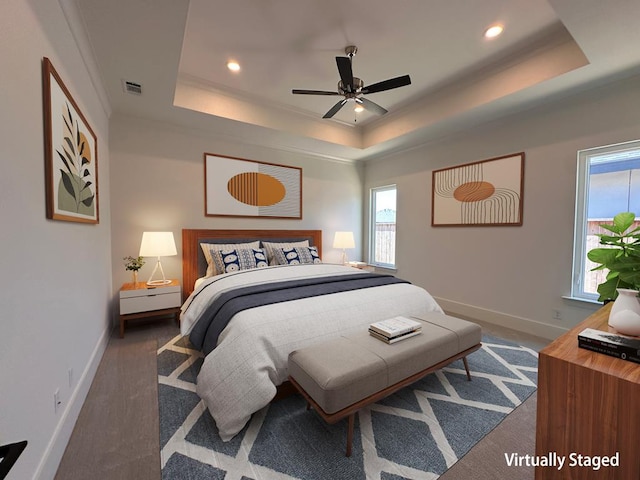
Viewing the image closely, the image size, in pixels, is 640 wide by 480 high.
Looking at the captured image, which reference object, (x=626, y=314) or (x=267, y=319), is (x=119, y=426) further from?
(x=626, y=314)

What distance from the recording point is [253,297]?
7.00 ft

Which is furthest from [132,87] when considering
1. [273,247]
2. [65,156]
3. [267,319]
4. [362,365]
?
[362,365]

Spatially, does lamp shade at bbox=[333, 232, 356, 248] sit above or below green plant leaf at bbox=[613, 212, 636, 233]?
below

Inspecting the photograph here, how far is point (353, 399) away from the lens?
142cm

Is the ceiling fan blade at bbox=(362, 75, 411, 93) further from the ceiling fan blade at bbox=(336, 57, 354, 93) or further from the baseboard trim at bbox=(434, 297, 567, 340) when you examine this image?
the baseboard trim at bbox=(434, 297, 567, 340)

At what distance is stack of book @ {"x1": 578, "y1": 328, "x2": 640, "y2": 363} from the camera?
0.93 metres

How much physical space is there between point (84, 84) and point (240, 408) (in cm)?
272

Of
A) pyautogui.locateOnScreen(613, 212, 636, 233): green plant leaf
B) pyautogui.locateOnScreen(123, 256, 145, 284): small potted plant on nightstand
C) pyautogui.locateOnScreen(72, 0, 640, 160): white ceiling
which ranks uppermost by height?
pyautogui.locateOnScreen(72, 0, 640, 160): white ceiling

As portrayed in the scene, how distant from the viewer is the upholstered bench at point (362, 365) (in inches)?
54.7

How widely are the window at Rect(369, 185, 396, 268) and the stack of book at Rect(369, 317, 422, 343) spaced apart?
9.65 ft

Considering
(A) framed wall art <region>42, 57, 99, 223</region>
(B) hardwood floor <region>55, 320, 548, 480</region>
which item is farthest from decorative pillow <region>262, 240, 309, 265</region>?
(A) framed wall art <region>42, 57, 99, 223</region>

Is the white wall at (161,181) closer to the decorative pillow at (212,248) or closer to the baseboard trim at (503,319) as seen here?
the decorative pillow at (212,248)

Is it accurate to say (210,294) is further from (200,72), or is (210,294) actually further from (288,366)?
(200,72)

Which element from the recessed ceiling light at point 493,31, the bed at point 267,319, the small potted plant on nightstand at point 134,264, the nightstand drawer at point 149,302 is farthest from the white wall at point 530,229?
the small potted plant on nightstand at point 134,264
